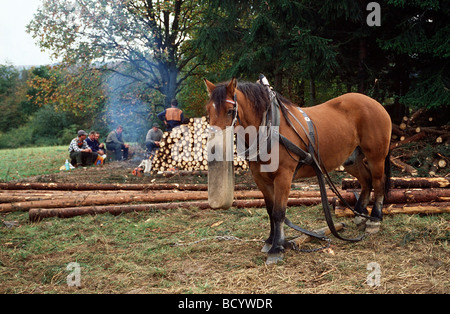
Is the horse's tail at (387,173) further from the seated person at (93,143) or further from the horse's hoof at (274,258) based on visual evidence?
the seated person at (93,143)

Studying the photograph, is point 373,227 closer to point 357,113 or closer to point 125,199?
point 357,113

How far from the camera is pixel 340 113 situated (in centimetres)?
420

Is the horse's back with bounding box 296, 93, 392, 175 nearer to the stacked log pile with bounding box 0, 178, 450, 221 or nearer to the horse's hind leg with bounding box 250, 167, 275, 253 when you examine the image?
the horse's hind leg with bounding box 250, 167, 275, 253

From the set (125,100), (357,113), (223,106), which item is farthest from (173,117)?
(223,106)

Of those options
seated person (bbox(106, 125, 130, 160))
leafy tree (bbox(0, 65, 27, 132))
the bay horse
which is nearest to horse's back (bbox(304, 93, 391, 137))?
the bay horse

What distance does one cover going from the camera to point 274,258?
3469 millimetres

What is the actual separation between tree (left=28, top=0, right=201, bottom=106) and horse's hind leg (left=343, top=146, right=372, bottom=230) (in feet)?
32.6

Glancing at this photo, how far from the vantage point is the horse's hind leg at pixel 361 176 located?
14.6 ft

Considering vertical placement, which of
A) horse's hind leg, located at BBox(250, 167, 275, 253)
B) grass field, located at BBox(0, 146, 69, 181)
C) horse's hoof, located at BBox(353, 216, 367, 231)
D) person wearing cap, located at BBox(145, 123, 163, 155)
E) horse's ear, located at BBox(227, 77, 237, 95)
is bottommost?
grass field, located at BBox(0, 146, 69, 181)

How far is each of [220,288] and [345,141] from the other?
2.34 m

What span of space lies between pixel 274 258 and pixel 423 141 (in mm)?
7618

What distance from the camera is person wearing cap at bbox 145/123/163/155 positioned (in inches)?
426

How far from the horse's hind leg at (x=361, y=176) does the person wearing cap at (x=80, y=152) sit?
10.5 meters

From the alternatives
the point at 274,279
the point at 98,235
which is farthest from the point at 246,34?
the point at 274,279
